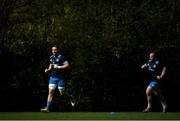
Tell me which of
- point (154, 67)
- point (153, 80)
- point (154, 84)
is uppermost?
point (154, 67)

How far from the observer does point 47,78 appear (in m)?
23.0

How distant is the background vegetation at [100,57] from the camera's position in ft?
74.8

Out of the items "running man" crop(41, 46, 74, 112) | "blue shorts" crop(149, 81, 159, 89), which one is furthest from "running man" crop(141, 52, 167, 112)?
"running man" crop(41, 46, 74, 112)

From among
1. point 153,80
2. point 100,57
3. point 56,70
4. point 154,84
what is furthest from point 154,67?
point 56,70

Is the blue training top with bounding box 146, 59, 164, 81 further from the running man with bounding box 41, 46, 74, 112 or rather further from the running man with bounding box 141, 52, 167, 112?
the running man with bounding box 41, 46, 74, 112

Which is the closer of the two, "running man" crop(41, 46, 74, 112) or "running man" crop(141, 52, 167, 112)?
"running man" crop(41, 46, 74, 112)

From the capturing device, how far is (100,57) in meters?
22.8

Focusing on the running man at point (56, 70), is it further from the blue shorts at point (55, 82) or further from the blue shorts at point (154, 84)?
the blue shorts at point (154, 84)

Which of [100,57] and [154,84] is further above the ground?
[100,57]

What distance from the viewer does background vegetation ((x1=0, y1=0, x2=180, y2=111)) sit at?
22.8 metres

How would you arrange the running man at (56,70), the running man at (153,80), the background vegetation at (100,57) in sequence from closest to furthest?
the running man at (56,70) → the running man at (153,80) → the background vegetation at (100,57)

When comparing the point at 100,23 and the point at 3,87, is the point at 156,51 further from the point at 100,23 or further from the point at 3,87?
the point at 3,87

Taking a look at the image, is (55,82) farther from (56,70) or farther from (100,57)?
(100,57)

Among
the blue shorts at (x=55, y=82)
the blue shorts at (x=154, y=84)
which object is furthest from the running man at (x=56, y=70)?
the blue shorts at (x=154, y=84)
